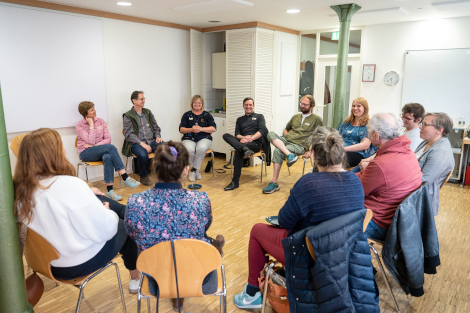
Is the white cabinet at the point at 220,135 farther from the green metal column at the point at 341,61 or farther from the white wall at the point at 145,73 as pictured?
the green metal column at the point at 341,61

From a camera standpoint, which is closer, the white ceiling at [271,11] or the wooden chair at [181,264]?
the wooden chair at [181,264]

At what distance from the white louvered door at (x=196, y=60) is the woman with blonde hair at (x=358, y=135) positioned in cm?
293

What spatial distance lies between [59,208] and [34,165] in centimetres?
28

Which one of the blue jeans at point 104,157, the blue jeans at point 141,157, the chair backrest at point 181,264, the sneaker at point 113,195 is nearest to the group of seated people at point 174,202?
the chair backrest at point 181,264

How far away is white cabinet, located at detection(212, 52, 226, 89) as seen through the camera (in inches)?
247

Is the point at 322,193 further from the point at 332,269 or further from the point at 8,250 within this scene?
the point at 8,250

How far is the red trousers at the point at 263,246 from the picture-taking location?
82.3 inches

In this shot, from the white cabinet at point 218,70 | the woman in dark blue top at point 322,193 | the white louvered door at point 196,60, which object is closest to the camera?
the woman in dark blue top at point 322,193

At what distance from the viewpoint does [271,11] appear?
4688 mm

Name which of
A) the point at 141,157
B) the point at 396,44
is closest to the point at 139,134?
the point at 141,157

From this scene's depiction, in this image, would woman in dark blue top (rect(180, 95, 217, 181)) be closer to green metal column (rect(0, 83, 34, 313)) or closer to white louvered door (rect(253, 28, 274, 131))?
white louvered door (rect(253, 28, 274, 131))

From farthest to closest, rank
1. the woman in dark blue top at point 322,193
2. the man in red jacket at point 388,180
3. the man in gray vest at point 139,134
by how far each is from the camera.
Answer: the man in gray vest at point 139,134
the man in red jacket at point 388,180
the woman in dark blue top at point 322,193

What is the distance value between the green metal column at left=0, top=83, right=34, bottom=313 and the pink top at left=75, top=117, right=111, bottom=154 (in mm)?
2965

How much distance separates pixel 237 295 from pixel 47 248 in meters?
1.23
